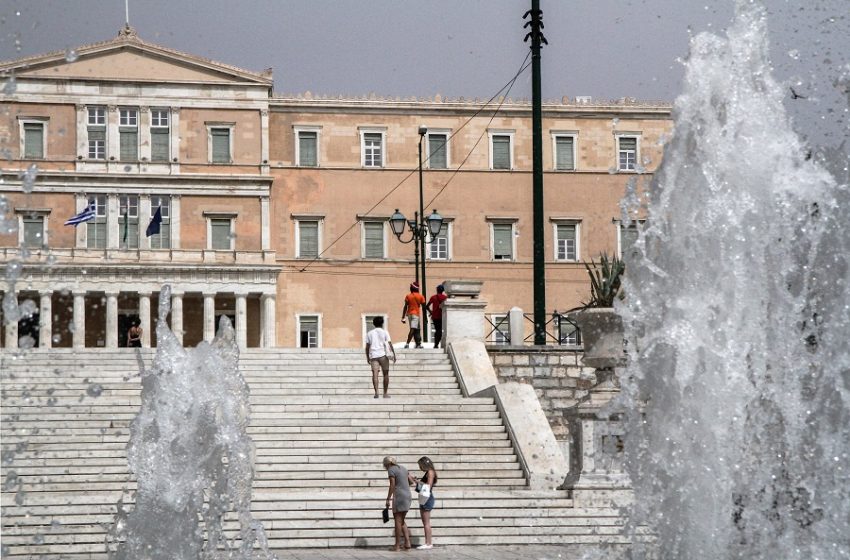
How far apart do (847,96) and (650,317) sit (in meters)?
2.08

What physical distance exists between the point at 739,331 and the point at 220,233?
135 feet

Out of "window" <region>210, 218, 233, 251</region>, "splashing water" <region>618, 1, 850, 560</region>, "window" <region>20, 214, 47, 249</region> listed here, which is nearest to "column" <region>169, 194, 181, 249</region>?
"window" <region>210, 218, 233, 251</region>

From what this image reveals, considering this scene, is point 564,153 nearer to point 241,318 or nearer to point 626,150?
point 626,150

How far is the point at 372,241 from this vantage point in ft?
167

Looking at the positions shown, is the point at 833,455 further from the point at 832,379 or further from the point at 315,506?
the point at 315,506

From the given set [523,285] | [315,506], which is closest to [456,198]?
[523,285]

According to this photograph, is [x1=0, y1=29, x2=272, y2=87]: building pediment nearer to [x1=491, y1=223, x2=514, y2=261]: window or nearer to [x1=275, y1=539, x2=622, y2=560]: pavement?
[x1=491, y1=223, x2=514, y2=261]: window

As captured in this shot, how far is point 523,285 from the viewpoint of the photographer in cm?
5119

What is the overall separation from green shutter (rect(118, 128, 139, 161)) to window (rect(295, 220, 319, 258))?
5.72 m

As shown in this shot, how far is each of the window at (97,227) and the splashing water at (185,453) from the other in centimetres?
3772

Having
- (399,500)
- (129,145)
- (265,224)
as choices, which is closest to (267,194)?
(265,224)

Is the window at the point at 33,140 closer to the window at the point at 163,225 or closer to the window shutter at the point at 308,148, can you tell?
the window at the point at 163,225

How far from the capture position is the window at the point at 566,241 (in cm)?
5172

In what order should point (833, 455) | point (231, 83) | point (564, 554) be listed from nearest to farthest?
point (833, 455), point (564, 554), point (231, 83)
